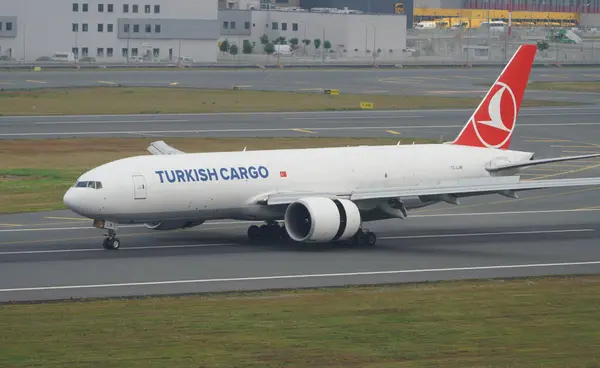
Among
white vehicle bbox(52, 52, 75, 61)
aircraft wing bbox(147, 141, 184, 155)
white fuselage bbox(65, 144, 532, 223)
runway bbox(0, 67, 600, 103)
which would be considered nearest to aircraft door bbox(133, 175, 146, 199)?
white fuselage bbox(65, 144, 532, 223)

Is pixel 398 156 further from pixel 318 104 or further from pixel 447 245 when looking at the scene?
Result: pixel 318 104

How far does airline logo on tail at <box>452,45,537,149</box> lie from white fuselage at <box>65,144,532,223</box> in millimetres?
1412

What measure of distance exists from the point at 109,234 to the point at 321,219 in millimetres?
8759

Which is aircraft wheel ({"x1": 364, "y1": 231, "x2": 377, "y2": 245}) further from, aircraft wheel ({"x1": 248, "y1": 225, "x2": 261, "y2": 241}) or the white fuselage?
aircraft wheel ({"x1": 248, "y1": 225, "x2": 261, "y2": 241})

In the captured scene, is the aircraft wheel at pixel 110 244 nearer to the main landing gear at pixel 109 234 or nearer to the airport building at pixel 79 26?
the main landing gear at pixel 109 234


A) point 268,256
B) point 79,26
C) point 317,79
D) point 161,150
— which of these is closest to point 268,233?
point 268,256

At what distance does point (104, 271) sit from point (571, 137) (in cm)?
5818

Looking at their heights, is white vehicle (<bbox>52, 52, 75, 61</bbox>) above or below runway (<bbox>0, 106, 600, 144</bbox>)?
above

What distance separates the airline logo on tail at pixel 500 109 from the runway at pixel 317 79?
2830 inches

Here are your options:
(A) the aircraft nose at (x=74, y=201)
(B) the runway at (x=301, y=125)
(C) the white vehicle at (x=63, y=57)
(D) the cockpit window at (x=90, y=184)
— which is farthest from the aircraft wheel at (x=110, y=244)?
(C) the white vehicle at (x=63, y=57)

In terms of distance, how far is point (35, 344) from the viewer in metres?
32.2

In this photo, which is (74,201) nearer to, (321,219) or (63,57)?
(321,219)

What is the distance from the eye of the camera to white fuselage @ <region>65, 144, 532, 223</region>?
47.5m

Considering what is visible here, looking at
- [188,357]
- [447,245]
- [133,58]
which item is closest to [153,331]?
[188,357]
